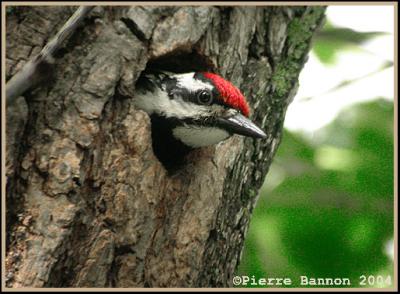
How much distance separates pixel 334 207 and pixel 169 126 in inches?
54.1

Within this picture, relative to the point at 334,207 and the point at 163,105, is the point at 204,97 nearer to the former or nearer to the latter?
the point at 163,105

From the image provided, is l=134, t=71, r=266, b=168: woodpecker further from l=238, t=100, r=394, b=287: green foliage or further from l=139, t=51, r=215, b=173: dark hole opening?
l=238, t=100, r=394, b=287: green foliage

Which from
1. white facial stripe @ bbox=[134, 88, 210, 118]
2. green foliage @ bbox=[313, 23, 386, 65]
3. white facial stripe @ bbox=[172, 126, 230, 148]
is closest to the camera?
white facial stripe @ bbox=[172, 126, 230, 148]

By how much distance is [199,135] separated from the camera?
11.7ft

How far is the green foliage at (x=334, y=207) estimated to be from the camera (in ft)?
14.6

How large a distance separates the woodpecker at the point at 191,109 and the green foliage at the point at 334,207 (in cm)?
114

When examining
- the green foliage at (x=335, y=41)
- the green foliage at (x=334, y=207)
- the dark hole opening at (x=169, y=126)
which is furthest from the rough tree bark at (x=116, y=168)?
the green foliage at (x=335, y=41)

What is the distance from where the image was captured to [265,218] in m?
4.68

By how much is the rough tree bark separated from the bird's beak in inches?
4.0

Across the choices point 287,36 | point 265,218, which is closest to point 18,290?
point 287,36

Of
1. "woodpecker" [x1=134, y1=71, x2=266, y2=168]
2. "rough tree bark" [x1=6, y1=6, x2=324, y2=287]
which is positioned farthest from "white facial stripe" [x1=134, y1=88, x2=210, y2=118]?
"rough tree bark" [x1=6, y1=6, x2=324, y2=287]

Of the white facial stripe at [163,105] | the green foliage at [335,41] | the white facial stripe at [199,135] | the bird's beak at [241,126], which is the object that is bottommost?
the green foliage at [335,41]

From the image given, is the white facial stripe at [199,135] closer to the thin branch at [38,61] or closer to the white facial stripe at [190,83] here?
the white facial stripe at [190,83]

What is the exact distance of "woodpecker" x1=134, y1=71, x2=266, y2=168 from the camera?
11.2ft
